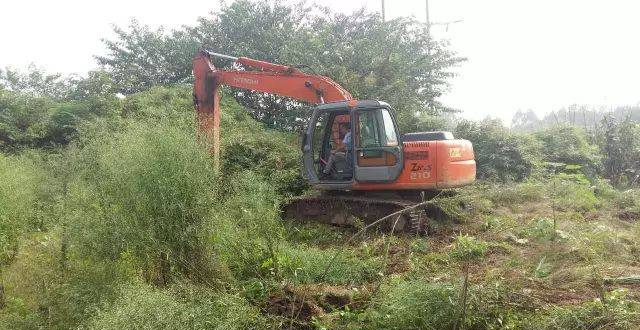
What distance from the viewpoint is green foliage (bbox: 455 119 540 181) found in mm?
11633

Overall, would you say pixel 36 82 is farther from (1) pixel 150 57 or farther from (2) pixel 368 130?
(2) pixel 368 130

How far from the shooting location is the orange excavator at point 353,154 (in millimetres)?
7473

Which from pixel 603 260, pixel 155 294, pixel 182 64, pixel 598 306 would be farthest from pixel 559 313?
pixel 182 64

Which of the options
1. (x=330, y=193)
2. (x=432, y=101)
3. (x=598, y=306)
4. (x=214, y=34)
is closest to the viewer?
(x=598, y=306)

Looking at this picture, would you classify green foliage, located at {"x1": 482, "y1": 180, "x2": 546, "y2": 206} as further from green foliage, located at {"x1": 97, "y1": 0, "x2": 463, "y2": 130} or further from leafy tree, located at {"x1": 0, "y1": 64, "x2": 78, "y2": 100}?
leafy tree, located at {"x1": 0, "y1": 64, "x2": 78, "y2": 100}

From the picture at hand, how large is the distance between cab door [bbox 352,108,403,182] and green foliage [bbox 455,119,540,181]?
14.5 feet

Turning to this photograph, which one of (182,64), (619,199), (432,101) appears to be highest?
(182,64)

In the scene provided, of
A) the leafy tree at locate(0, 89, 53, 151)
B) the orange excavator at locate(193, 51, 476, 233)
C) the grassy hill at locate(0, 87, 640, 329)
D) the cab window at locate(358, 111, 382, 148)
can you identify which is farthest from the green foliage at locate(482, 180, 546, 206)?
the leafy tree at locate(0, 89, 53, 151)

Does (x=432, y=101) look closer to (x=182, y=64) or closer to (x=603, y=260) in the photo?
(x=182, y=64)

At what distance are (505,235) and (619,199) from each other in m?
4.21

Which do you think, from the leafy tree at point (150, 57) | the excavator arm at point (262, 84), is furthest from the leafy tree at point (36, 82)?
the excavator arm at point (262, 84)

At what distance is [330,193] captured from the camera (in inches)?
332

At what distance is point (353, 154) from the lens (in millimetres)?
7695

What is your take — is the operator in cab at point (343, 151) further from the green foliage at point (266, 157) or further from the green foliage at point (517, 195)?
the green foliage at point (517, 195)
